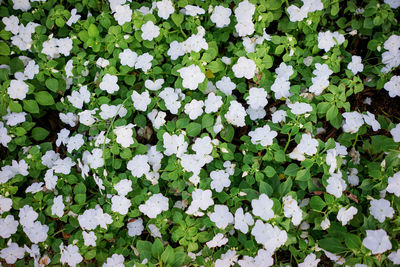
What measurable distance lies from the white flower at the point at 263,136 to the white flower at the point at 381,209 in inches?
29.4

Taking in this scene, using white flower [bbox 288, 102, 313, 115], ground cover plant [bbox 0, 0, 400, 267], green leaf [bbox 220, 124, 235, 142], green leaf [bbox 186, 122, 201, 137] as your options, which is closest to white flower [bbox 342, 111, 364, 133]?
ground cover plant [bbox 0, 0, 400, 267]

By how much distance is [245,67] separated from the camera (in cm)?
240

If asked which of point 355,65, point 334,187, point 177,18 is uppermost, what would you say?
point 177,18

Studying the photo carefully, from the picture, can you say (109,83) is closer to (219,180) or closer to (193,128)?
(193,128)

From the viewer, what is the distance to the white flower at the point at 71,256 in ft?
7.50

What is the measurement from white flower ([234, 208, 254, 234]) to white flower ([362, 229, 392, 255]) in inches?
26.6

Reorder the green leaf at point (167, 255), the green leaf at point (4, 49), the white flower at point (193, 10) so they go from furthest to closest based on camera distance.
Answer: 1. the green leaf at point (4, 49)
2. the white flower at point (193, 10)
3. the green leaf at point (167, 255)

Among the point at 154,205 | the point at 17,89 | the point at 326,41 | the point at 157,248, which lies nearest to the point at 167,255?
the point at 157,248

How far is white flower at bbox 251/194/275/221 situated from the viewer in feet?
6.72

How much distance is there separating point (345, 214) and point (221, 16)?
1665 mm

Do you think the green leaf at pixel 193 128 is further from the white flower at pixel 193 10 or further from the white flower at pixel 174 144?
the white flower at pixel 193 10

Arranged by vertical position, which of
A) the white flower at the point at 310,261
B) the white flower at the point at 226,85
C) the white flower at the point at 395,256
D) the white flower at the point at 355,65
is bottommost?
the white flower at the point at 310,261

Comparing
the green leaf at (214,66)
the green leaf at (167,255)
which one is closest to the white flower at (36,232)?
the green leaf at (167,255)

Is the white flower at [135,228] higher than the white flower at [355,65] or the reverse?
the reverse
